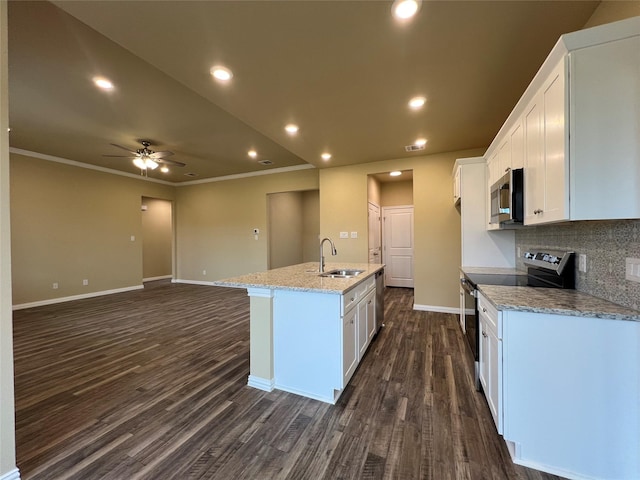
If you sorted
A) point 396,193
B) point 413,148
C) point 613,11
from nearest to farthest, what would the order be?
point 613,11 < point 413,148 < point 396,193

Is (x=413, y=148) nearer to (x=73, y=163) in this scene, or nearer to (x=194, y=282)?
(x=194, y=282)

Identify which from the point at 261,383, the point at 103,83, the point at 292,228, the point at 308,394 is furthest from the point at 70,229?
the point at 308,394

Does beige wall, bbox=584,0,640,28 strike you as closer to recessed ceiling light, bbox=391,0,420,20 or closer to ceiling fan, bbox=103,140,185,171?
recessed ceiling light, bbox=391,0,420,20

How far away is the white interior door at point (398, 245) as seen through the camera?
6.66 m

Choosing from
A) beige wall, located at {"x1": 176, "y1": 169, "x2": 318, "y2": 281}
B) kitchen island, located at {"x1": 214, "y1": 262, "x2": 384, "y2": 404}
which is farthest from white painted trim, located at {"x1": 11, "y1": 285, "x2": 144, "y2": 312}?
kitchen island, located at {"x1": 214, "y1": 262, "x2": 384, "y2": 404}

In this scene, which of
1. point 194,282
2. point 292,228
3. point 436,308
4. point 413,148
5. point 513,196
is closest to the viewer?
point 513,196

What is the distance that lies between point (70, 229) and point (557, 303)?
25.5 feet

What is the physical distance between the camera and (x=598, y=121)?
1.35 meters

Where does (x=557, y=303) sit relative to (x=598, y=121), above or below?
below

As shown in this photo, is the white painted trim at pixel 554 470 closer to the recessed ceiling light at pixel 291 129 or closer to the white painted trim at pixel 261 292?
the white painted trim at pixel 261 292

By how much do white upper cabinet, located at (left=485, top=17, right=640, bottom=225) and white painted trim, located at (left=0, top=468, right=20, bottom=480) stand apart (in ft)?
10.4

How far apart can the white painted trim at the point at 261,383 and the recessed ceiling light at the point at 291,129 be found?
2.83 meters

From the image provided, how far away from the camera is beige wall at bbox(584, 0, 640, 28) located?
1426 mm

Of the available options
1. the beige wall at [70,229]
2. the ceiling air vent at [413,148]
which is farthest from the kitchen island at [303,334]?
the beige wall at [70,229]
